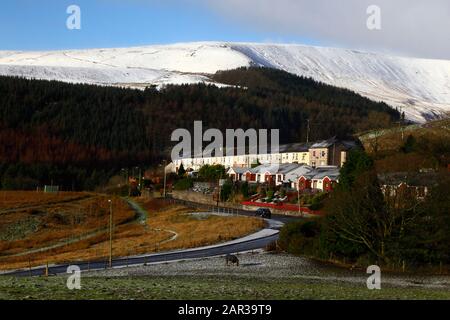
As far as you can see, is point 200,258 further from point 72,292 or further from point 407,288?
point 72,292

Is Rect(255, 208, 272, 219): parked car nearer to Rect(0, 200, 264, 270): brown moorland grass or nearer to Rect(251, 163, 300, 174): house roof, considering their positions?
Rect(0, 200, 264, 270): brown moorland grass

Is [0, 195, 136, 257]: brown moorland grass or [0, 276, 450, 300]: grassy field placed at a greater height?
[0, 276, 450, 300]: grassy field

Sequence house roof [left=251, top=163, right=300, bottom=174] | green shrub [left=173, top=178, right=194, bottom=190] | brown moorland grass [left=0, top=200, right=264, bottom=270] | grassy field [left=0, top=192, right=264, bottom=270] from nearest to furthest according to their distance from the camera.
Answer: brown moorland grass [left=0, top=200, right=264, bottom=270]
grassy field [left=0, top=192, right=264, bottom=270]
house roof [left=251, top=163, right=300, bottom=174]
green shrub [left=173, top=178, right=194, bottom=190]

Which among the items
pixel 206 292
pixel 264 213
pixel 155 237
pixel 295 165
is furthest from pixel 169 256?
pixel 295 165

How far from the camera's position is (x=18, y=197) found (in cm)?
9425

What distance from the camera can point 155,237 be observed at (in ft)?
188

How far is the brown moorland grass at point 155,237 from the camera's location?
4856 cm

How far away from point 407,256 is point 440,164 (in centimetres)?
3416

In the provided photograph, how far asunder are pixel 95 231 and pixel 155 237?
531 inches

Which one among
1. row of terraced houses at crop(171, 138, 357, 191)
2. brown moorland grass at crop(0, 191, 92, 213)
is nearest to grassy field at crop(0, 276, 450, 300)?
row of terraced houses at crop(171, 138, 357, 191)

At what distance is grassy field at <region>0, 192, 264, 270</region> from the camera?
50812 millimetres

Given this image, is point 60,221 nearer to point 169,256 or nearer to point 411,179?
point 169,256

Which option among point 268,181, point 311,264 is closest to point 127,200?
point 268,181

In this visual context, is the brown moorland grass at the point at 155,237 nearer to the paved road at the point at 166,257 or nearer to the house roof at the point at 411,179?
the paved road at the point at 166,257
